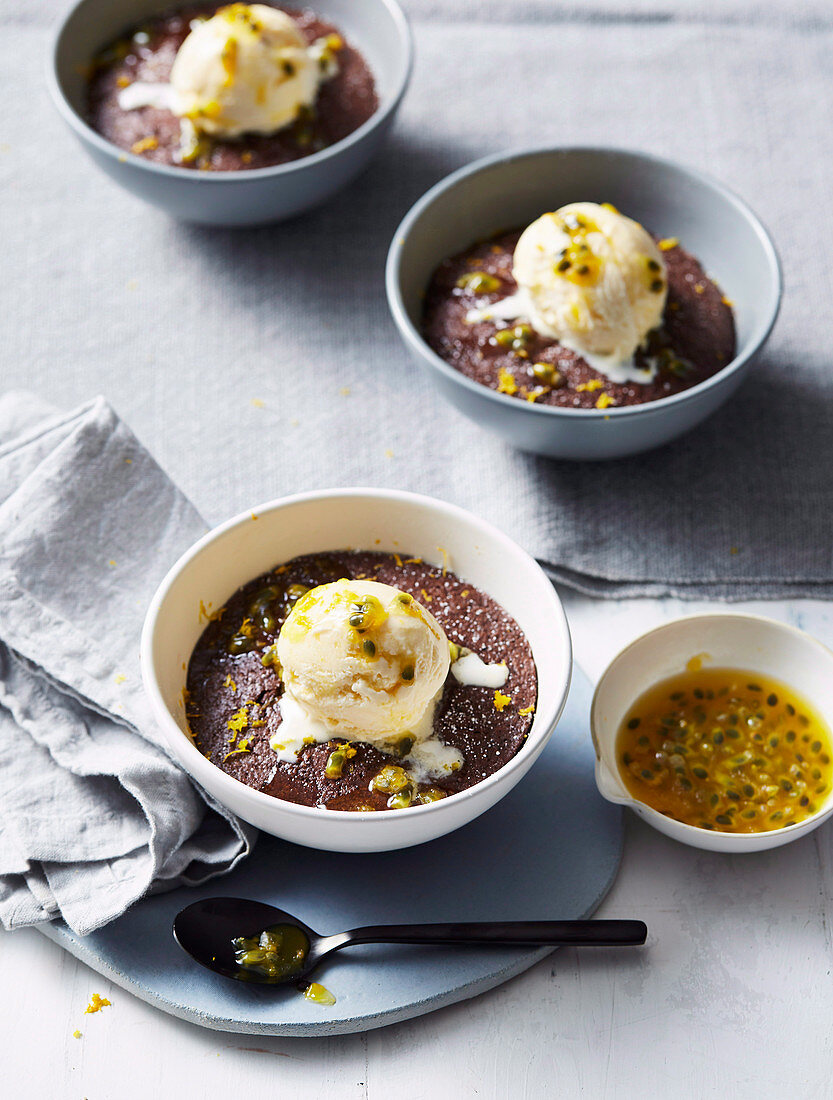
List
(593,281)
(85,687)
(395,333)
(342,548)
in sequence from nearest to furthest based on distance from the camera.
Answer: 1. (85,687)
2. (342,548)
3. (593,281)
4. (395,333)

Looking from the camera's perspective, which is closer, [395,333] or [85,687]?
[85,687]

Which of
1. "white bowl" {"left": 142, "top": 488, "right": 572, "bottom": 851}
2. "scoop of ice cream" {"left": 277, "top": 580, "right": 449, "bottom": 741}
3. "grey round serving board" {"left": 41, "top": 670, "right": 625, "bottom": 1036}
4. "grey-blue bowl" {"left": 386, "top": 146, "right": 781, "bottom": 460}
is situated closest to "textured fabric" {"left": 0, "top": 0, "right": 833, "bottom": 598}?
"grey-blue bowl" {"left": 386, "top": 146, "right": 781, "bottom": 460}

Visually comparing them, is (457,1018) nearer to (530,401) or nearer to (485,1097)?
(485,1097)

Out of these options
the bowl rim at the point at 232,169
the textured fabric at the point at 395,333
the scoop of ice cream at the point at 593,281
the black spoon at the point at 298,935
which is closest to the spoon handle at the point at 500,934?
the black spoon at the point at 298,935

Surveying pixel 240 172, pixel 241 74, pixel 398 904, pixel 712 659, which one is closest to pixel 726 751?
pixel 712 659

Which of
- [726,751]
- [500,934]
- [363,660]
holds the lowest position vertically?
[726,751]

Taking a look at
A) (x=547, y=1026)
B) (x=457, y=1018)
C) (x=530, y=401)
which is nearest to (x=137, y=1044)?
(x=457, y=1018)

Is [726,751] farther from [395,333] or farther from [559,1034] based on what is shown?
[395,333]
